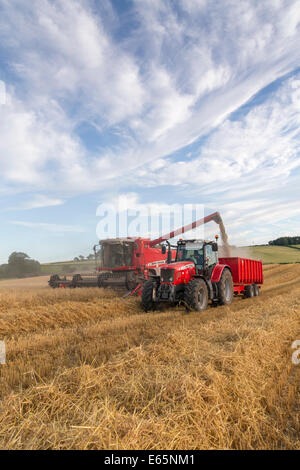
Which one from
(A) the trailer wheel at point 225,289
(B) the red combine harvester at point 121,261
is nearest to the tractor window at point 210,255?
(A) the trailer wheel at point 225,289

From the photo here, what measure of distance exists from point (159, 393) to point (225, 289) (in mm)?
8563

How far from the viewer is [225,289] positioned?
11.1 metres

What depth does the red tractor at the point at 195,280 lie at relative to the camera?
9.15 meters

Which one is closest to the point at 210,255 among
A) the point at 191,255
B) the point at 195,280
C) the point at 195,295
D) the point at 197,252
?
the point at 197,252

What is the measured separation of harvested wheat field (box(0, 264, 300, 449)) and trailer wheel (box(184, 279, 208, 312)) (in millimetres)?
2828

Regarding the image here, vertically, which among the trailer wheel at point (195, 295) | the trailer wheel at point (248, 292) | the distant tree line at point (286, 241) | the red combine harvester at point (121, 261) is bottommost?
the trailer wheel at point (248, 292)

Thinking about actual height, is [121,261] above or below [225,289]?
above

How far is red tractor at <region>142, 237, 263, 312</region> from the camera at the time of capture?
360 inches

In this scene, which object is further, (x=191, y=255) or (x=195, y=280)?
(x=191, y=255)

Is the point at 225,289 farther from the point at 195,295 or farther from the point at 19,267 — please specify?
the point at 19,267

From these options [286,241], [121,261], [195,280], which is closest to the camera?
[195,280]

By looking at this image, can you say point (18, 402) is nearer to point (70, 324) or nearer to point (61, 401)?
point (61, 401)

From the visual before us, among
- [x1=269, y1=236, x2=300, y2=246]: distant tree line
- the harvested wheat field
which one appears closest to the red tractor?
the harvested wheat field

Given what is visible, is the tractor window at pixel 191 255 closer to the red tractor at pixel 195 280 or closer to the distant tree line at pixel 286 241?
the red tractor at pixel 195 280
